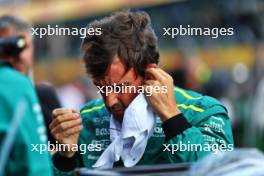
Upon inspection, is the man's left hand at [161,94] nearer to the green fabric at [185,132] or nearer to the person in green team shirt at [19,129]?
the green fabric at [185,132]

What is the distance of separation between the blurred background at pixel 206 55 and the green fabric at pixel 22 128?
9.35 meters

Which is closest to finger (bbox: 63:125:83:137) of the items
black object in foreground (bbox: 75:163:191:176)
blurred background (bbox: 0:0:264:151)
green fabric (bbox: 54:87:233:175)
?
green fabric (bbox: 54:87:233:175)

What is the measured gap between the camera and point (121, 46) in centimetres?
425

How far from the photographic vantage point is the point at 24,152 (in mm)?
3514

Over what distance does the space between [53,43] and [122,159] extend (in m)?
13.8

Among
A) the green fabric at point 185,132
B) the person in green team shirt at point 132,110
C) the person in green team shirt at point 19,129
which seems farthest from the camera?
the person in green team shirt at point 132,110

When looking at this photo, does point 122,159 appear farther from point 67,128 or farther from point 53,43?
point 53,43

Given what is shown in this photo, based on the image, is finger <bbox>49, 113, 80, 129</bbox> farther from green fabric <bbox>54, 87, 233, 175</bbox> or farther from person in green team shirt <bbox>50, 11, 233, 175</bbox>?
green fabric <bbox>54, 87, 233, 175</bbox>

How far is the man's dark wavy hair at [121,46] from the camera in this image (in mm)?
4254

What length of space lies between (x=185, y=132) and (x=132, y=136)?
27 centimetres

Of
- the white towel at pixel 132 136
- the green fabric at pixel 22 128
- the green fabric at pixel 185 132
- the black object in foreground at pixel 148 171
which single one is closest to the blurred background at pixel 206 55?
the green fabric at pixel 185 132

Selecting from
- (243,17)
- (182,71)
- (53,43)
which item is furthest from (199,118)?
(53,43)

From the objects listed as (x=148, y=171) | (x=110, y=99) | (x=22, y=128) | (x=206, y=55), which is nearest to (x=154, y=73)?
(x=110, y=99)

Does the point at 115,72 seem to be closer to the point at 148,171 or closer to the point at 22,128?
the point at 148,171
